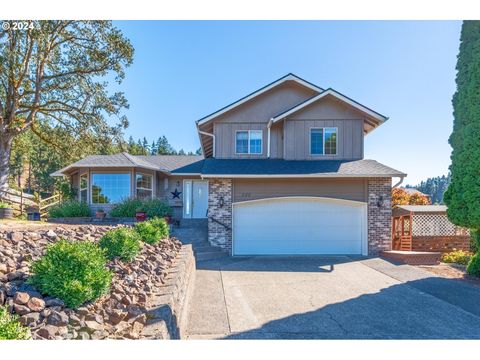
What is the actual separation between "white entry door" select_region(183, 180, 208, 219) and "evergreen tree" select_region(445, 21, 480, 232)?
10369 millimetres

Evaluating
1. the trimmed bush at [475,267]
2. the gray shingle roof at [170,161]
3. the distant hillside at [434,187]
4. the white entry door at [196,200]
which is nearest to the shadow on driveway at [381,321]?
the trimmed bush at [475,267]

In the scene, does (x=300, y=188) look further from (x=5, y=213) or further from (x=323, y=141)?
(x=5, y=213)

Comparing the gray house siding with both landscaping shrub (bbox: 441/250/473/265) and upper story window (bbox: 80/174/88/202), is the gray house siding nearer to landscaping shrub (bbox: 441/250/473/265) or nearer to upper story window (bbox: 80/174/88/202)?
landscaping shrub (bbox: 441/250/473/265)

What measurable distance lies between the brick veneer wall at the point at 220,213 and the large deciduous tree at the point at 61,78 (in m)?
8.78

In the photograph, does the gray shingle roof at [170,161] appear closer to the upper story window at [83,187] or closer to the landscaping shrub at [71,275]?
the upper story window at [83,187]

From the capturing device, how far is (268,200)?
1089cm

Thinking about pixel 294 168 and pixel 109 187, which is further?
pixel 109 187

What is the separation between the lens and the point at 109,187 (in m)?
14.8

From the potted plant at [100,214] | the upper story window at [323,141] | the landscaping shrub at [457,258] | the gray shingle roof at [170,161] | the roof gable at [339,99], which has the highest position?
the roof gable at [339,99]

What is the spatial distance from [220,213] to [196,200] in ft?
15.9

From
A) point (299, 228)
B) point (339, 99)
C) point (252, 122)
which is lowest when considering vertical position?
point (299, 228)

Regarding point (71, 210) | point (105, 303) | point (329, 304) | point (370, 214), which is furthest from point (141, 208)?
point (105, 303)

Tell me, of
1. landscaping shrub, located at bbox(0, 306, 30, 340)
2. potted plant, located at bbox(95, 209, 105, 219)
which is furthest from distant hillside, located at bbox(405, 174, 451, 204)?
landscaping shrub, located at bbox(0, 306, 30, 340)

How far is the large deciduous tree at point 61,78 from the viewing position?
13344mm
